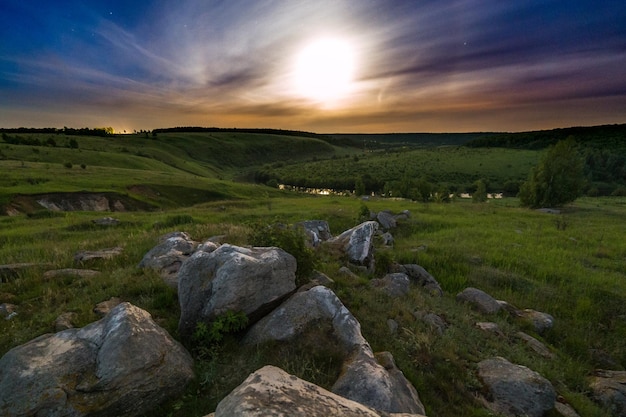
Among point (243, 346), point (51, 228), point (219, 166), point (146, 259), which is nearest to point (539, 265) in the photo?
point (243, 346)

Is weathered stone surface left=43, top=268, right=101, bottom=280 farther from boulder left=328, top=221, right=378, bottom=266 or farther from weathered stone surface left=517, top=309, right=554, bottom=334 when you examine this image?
weathered stone surface left=517, top=309, right=554, bottom=334

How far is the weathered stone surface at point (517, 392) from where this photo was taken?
705 cm

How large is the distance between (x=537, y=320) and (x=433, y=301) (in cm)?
412

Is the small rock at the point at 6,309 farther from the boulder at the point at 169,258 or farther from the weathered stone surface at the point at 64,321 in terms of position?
the boulder at the point at 169,258

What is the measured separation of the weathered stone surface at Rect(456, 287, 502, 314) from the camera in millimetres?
12805

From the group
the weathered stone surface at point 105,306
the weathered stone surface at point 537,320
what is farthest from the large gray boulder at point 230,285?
the weathered stone surface at point 537,320

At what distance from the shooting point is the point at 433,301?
40.3 feet

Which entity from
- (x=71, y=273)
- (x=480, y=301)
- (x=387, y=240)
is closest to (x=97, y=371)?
(x=71, y=273)

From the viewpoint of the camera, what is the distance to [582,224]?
1230 inches

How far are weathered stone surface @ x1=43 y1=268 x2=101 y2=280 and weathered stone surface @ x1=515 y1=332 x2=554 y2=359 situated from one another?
14.1m

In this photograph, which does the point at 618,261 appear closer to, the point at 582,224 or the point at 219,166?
the point at 582,224

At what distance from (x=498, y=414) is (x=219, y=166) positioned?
190907mm

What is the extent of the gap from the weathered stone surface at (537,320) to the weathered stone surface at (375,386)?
844 centimetres

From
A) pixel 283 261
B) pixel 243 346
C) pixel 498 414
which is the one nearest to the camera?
pixel 498 414
